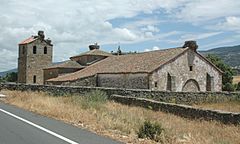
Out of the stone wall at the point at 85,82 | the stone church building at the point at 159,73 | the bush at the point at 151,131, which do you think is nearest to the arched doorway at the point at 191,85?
the stone church building at the point at 159,73

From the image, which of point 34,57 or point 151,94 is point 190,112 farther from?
point 34,57

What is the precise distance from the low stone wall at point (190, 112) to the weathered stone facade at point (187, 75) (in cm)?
1614

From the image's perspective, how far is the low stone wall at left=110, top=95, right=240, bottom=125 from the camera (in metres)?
16.3

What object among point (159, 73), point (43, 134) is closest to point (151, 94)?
point (159, 73)

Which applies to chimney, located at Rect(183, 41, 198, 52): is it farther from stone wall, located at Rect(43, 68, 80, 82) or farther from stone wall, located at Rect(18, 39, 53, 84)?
stone wall, located at Rect(18, 39, 53, 84)

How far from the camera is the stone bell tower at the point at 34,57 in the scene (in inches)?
2734

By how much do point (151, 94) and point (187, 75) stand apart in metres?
16.7

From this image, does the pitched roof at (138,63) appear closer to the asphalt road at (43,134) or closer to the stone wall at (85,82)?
the stone wall at (85,82)

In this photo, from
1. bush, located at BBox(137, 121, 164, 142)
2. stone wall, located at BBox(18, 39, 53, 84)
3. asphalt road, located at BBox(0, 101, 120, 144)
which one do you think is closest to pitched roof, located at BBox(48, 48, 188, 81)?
stone wall, located at BBox(18, 39, 53, 84)

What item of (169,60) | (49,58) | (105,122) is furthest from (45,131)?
(49,58)

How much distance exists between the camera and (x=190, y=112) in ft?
63.1

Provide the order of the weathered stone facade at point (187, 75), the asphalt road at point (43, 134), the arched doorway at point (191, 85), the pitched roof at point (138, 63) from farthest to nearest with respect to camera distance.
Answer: the arched doorway at point (191, 85), the pitched roof at point (138, 63), the weathered stone facade at point (187, 75), the asphalt road at point (43, 134)

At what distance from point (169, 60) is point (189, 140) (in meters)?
32.4

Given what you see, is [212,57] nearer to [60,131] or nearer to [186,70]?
[186,70]
